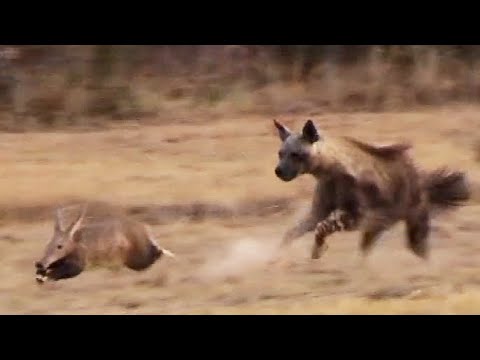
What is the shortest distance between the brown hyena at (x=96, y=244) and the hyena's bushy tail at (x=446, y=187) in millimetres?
838

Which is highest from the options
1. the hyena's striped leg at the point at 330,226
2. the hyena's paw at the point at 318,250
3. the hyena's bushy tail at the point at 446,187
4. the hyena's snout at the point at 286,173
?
the hyena's snout at the point at 286,173

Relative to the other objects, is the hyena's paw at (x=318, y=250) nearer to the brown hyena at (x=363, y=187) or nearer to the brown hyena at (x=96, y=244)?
the brown hyena at (x=363, y=187)

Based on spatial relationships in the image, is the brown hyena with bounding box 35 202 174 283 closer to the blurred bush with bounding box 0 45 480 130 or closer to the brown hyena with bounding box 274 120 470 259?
the blurred bush with bounding box 0 45 480 130

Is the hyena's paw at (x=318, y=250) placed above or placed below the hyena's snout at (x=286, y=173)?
below

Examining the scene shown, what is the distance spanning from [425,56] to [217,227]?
33.0 inches

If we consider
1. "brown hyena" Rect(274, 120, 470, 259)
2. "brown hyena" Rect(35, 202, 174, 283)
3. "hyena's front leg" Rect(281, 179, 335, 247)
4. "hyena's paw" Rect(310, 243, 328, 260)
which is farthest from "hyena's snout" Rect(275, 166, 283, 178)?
"brown hyena" Rect(35, 202, 174, 283)

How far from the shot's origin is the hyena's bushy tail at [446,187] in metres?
3.15

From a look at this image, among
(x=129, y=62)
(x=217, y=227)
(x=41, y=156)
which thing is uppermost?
(x=129, y=62)

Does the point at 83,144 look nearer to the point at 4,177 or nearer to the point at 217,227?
the point at 4,177

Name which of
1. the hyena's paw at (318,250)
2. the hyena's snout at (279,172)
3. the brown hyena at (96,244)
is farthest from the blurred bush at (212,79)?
the hyena's paw at (318,250)

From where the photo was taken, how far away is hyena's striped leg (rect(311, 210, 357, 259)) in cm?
309

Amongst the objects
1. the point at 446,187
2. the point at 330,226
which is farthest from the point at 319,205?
the point at 446,187
